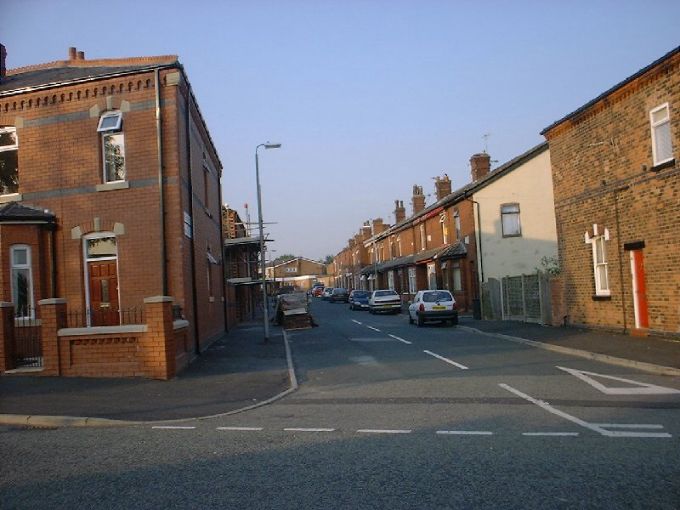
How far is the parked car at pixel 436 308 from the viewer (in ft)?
87.5

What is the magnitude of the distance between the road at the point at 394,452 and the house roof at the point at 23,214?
8.38 metres

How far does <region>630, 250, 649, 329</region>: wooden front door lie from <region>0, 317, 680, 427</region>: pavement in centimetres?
59

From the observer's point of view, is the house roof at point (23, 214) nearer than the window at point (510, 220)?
Yes

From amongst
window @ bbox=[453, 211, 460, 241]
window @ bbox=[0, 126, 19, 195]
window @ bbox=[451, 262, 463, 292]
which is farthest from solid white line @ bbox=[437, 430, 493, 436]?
window @ bbox=[453, 211, 460, 241]

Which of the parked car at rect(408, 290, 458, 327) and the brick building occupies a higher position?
the brick building

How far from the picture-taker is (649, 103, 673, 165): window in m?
15.2

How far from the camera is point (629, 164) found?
16.8m

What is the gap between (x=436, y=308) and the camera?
87.4ft

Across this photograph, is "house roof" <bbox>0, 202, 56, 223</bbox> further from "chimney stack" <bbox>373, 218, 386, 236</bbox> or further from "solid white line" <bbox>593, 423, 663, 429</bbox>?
"chimney stack" <bbox>373, 218, 386, 236</bbox>


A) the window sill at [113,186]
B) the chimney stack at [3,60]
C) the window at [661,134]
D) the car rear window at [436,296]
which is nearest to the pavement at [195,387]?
the window at [661,134]

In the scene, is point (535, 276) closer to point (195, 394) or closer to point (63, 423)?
point (195, 394)

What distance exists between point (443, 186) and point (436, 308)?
58.8 ft

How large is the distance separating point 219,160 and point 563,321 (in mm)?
16280

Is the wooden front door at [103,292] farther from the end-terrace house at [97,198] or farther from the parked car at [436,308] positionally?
the parked car at [436,308]
